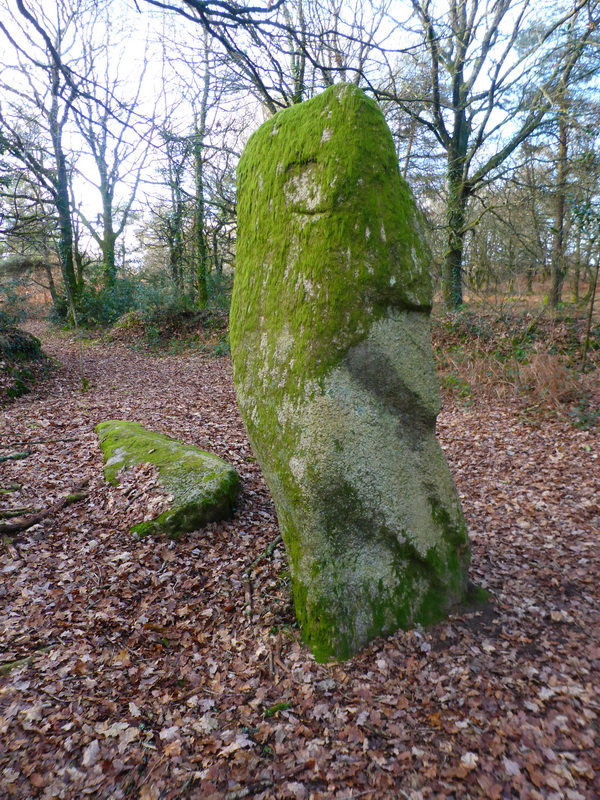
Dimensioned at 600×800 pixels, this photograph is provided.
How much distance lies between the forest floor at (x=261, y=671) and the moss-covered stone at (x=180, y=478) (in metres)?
0.14

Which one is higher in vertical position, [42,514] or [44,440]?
[44,440]

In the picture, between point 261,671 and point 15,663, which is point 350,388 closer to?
point 261,671

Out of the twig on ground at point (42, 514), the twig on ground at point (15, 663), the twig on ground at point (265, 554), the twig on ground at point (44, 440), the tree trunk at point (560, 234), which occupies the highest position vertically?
the tree trunk at point (560, 234)

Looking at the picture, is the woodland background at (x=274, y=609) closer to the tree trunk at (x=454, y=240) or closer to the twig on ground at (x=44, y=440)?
the twig on ground at (x=44, y=440)

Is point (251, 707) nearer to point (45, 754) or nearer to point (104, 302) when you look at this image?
point (45, 754)

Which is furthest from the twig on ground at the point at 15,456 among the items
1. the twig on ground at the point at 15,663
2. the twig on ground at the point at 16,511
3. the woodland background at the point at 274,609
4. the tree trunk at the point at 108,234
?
the tree trunk at the point at 108,234

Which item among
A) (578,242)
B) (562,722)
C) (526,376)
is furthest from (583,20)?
(562,722)

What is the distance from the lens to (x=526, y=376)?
805cm

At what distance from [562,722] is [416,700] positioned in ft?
2.29

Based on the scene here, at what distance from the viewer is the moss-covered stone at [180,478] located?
4.36m

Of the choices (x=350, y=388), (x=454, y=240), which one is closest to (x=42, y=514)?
(x=350, y=388)

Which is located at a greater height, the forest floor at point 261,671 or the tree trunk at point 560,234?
the tree trunk at point 560,234

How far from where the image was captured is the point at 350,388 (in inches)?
112

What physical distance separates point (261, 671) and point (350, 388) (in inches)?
71.0
